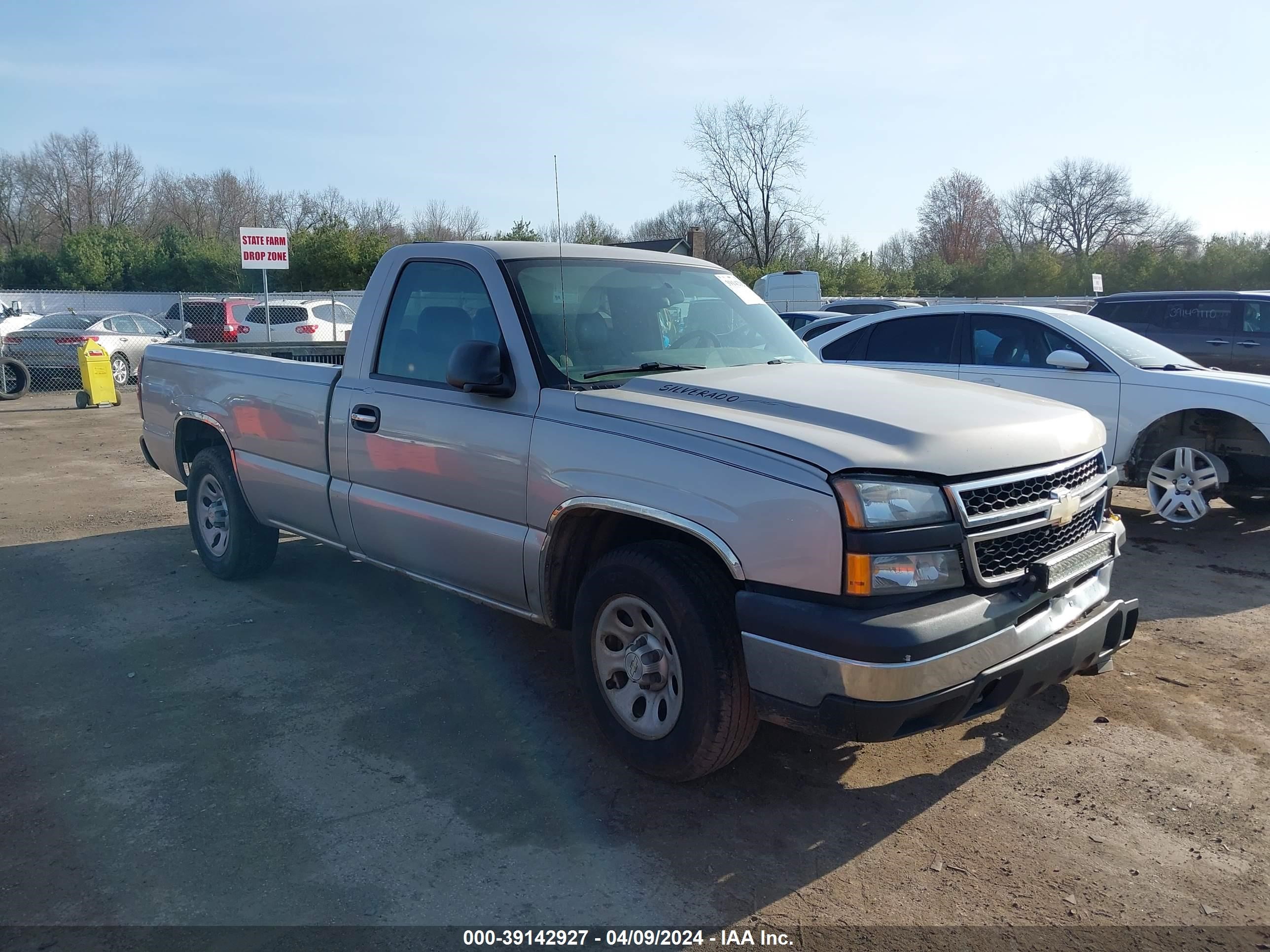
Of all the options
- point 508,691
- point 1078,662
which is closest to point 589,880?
point 508,691

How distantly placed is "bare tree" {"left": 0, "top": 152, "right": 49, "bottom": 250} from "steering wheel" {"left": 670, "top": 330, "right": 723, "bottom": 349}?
6707 cm

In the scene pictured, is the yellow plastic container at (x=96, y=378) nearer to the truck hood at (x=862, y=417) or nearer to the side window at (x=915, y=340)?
the side window at (x=915, y=340)

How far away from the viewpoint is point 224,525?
248 inches

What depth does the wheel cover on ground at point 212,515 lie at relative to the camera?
6.28m

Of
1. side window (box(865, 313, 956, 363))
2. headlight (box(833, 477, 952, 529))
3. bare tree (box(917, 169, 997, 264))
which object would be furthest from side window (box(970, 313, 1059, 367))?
bare tree (box(917, 169, 997, 264))

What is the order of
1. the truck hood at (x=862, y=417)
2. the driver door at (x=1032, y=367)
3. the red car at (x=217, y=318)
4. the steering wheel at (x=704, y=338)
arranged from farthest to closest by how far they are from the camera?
the red car at (x=217, y=318)
the driver door at (x=1032, y=367)
the steering wheel at (x=704, y=338)
the truck hood at (x=862, y=417)

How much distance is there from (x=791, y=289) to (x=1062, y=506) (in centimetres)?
2647

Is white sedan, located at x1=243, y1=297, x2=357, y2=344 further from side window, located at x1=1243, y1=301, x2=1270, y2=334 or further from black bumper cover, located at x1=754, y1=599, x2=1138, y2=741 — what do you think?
black bumper cover, located at x1=754, y1=599, x2=1138, y2=741

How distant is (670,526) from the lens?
133 inches

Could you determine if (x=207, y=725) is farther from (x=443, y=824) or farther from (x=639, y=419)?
(x=639, y=419)

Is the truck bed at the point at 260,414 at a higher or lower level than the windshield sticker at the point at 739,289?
lower

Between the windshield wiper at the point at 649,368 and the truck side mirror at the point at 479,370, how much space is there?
348 millimetres

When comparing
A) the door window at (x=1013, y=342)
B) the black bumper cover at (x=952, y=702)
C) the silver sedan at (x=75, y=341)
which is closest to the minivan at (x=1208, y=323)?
the door window at (x=1013, y=342)

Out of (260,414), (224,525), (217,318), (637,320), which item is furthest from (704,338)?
(217,318)
